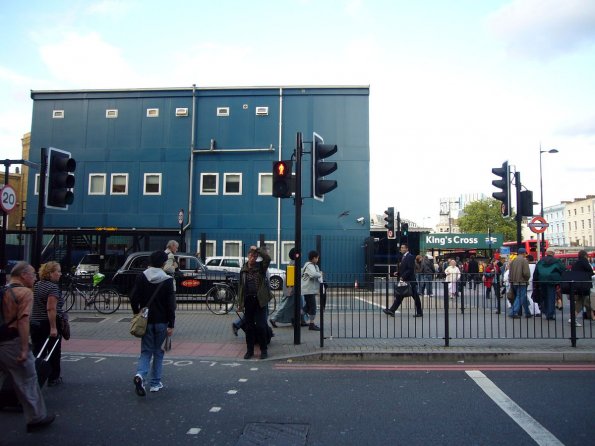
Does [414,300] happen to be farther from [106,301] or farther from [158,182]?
[158,182]

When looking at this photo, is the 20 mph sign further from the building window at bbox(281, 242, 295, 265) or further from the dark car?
the building window at bbox(281, 242, 295, 265)

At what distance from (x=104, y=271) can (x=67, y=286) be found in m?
6.57

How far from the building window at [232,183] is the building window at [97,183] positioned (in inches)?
277

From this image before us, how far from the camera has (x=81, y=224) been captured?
2714 cm

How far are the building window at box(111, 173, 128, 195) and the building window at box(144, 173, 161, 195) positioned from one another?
1161mm

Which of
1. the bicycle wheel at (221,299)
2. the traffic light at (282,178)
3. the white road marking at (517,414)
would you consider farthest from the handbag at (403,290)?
the bicycle wheel at (221,299)

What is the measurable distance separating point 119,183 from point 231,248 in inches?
297

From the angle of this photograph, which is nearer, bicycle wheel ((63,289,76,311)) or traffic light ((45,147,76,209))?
traffic light ((45,147,76,209))

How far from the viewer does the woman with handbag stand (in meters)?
5.82

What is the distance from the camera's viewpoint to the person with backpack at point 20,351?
442 cm

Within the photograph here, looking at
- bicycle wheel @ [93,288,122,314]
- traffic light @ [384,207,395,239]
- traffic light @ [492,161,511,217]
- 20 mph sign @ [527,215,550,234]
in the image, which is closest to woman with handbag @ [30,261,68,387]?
bicycle wheel @ [93,288,122,314]

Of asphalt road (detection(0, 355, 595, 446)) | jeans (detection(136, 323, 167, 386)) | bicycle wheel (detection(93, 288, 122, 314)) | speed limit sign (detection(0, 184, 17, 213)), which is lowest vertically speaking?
asphalt road (detection(0, 355, 595, 446))

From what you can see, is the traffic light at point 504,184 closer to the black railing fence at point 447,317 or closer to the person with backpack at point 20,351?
the black railing fence at point 447,317

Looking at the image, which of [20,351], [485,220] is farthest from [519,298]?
[485,220]
